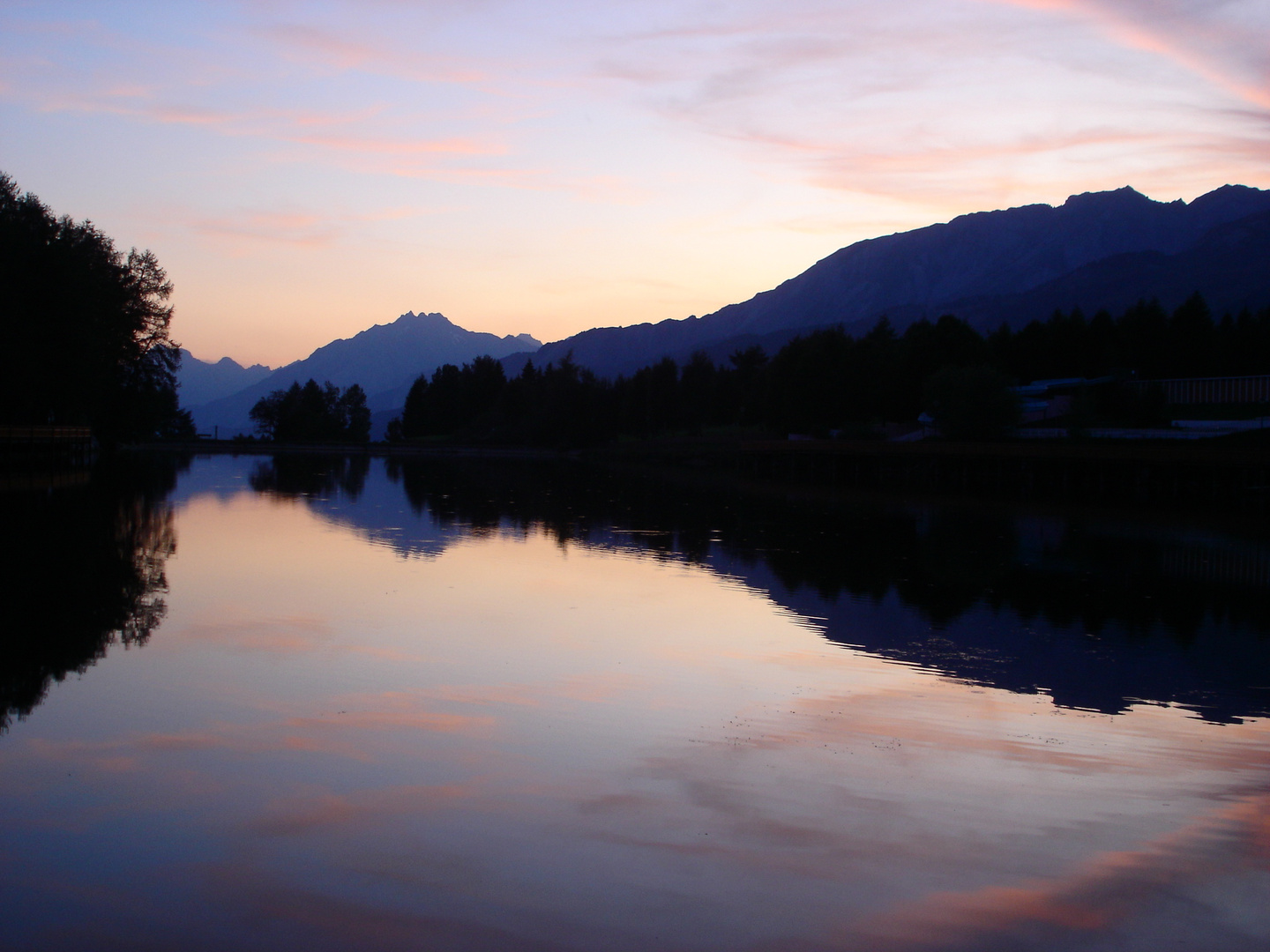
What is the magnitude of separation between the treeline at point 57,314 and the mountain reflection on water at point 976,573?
1501cm

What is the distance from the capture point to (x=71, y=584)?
57.9 ft

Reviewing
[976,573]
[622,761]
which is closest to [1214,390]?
[976,573]

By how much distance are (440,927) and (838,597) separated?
1444 cm

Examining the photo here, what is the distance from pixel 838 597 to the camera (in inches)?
774

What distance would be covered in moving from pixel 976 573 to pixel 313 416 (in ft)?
512

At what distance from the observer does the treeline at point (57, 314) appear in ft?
165

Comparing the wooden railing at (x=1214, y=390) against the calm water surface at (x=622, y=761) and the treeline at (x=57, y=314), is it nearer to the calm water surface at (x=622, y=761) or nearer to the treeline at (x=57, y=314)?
the calm water surface at (x=622, y=761)

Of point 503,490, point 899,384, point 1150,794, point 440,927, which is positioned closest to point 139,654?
point 440,927

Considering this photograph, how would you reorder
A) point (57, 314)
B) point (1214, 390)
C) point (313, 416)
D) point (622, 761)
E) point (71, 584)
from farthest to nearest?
point (313, 416) → point (1214, 390) → point (57, 314) → point (71, 584) → point (622, 761)

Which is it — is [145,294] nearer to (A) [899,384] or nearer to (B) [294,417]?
(A) [899,384]

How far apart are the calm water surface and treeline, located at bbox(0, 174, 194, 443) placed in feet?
112

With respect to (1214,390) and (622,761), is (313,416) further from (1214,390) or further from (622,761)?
(622,761)

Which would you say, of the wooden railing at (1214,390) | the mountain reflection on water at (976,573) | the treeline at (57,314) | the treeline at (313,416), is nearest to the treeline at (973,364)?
the wooden railing at (1214,390)

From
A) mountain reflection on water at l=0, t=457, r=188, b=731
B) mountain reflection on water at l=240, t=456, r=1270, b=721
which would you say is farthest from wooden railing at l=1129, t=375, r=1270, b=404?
mountain reflection on water at l=0, t=457, r=188, b=731
